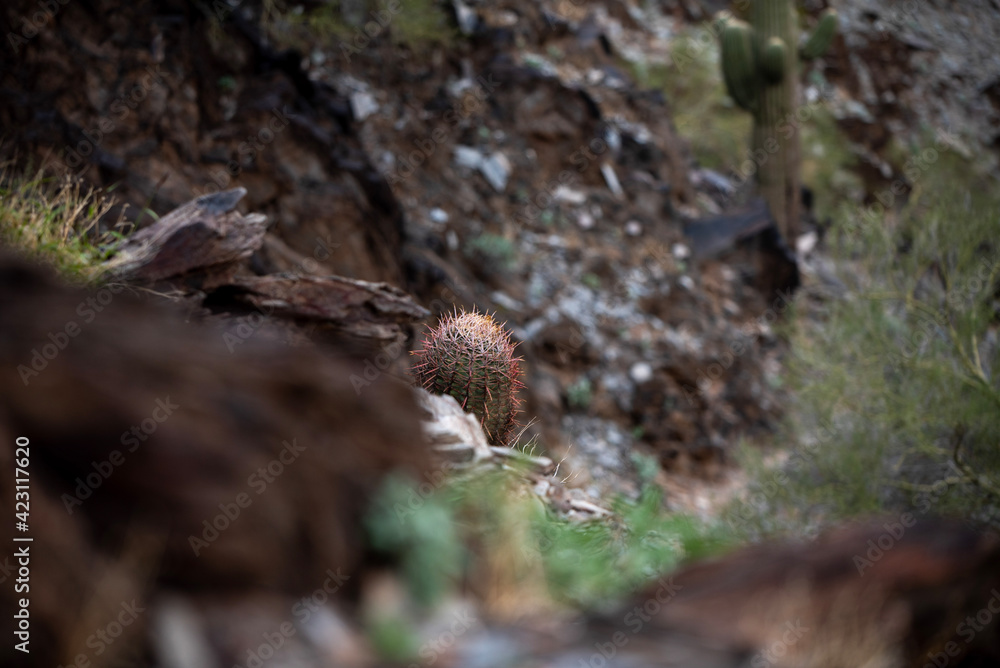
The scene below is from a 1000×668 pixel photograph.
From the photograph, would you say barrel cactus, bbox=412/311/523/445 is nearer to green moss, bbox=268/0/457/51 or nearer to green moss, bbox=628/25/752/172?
green moss, bbox=268/0/457/51

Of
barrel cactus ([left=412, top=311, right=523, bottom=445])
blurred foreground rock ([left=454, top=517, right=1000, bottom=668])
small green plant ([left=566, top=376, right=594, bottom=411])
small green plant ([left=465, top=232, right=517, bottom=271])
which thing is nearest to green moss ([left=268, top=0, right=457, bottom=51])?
small green plant ([left=465, top=232, right=517, bottom=271])

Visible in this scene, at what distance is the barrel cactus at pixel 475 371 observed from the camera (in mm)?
3273

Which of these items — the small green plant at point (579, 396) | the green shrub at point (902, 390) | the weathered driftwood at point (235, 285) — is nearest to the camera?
the weathered driftwood at point (235, 285)

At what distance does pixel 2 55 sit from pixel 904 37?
20.4m

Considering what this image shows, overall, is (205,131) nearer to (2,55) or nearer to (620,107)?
(2,55)

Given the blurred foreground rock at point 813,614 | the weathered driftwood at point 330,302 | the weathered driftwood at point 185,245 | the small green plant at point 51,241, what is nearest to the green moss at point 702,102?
the weathered driftwood at point 330,302

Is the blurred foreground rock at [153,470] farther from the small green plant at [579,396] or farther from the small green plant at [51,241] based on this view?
the small green plant at [579,396]

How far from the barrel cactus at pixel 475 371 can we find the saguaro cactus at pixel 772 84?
1014 cm

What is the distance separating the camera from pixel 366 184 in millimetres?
6941

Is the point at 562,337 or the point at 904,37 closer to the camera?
the point at 562,337

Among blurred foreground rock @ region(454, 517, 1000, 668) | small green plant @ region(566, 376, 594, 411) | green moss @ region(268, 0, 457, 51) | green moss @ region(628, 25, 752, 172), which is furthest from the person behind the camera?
green moss @ region(628, 25, 752, 172)

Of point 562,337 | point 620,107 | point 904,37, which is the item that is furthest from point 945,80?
point 562,337

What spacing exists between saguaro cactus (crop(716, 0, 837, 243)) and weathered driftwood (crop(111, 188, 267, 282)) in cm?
1047

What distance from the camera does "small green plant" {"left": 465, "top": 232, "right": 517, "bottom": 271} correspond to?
27.9 feet
